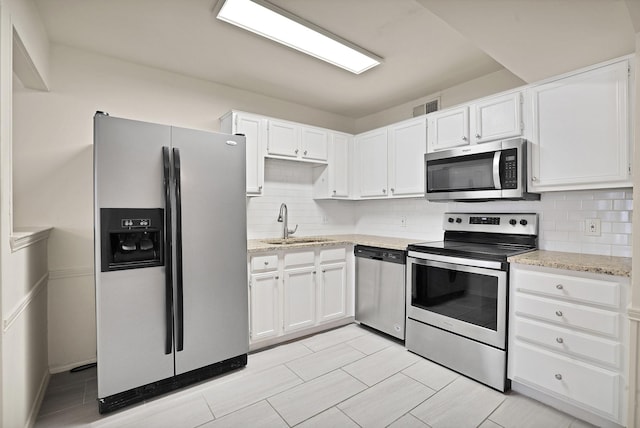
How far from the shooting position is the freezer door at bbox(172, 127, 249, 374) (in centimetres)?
218

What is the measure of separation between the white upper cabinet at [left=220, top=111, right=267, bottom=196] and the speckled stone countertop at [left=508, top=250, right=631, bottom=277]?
87.9 inches

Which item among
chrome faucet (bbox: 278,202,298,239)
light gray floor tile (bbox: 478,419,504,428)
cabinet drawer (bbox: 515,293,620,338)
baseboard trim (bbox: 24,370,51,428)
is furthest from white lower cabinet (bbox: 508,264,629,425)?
baseboard trim (bbox: 24,370,51,428)

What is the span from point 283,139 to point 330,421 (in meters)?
2.49

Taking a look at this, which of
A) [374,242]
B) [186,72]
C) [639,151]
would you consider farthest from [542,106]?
[186,72]

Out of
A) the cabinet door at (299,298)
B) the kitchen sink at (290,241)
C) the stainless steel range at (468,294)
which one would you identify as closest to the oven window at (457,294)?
the stainless steel range at (468,294)

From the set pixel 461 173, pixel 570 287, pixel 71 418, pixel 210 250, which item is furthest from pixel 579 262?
pixel 71 418

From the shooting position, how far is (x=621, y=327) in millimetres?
1688

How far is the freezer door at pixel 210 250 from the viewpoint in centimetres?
218

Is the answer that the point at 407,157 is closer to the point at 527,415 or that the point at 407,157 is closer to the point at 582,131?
the point at 582,131

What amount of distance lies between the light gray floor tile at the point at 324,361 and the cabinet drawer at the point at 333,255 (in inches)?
32.5

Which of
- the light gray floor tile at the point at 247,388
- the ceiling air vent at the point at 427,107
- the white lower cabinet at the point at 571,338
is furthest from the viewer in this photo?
the ceiling air vent at the point at 427,107

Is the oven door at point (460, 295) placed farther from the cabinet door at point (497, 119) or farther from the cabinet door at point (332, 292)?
the cabinet door at point (497, 119)

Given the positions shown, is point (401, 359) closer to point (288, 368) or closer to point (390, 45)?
point (288, 368)

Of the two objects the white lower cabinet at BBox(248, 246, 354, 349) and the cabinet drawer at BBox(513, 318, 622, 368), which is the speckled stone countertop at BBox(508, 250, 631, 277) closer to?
the cabinet drawer at BBox(513, 318, 622, 368)
